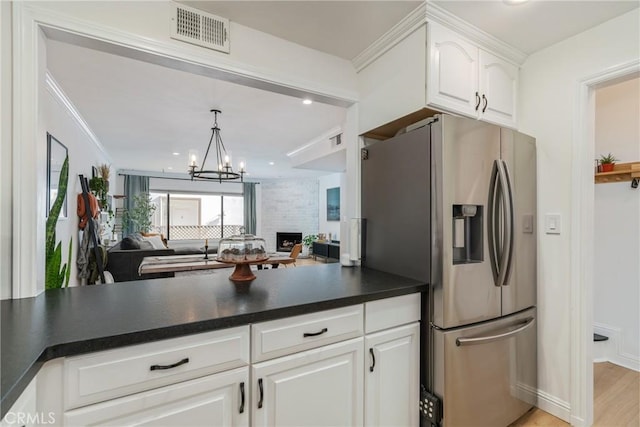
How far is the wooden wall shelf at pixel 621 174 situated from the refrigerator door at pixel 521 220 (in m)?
0.94

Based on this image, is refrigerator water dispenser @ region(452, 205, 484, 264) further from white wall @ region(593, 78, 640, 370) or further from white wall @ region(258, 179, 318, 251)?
white wall @ region(258, 179, 318, 251)

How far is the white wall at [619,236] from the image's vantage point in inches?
92.0

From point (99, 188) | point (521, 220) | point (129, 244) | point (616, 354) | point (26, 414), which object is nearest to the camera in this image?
point (26, 414)

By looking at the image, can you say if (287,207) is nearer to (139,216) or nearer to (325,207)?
(325,207)

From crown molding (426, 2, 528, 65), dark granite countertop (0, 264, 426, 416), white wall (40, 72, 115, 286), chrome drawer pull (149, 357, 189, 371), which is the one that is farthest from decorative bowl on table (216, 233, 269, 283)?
white wall (40, 72, 115, 286)

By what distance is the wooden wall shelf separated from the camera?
2.19m

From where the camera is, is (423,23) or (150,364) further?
(423,23)

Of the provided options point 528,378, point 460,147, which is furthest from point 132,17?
point 528,378

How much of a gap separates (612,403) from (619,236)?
1304mm

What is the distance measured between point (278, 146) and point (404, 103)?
3.78 m

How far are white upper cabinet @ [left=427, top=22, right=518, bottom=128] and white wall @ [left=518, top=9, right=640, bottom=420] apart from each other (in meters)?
0.19

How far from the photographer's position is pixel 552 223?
1.88 m

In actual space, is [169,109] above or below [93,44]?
above

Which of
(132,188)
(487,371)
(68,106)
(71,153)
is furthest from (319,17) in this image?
(132,188)
